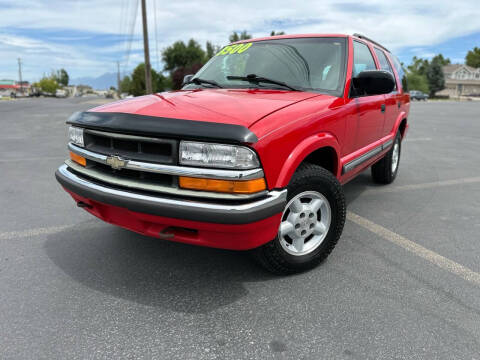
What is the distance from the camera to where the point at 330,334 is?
2109 millimetres

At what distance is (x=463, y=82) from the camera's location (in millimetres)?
104750

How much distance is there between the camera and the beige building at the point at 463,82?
104 m

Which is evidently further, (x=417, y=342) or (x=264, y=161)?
(x=264, y=161)

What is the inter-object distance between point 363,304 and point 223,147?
1.31m

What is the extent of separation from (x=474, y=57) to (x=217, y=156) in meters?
131

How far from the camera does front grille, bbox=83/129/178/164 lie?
7.31ft

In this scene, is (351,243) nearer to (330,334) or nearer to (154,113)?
(330,334)

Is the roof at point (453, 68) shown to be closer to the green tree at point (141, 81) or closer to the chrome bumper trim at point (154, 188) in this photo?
the green tree at point (141, 81)

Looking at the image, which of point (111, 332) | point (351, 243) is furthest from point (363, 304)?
point (111, 332)

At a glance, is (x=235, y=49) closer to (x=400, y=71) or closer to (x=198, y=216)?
(x=198, y=216)

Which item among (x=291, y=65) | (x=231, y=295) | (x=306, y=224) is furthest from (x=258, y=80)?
(x=231, y=295)

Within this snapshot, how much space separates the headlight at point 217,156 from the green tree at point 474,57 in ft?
427

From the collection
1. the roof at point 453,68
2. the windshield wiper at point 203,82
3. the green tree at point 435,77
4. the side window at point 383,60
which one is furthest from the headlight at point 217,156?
the roof at point 453,68

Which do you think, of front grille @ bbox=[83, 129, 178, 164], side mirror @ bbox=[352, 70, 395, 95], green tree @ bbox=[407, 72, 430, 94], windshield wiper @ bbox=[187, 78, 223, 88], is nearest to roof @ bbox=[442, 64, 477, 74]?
green tree @ bbox=[407, 72, 430, 94]
